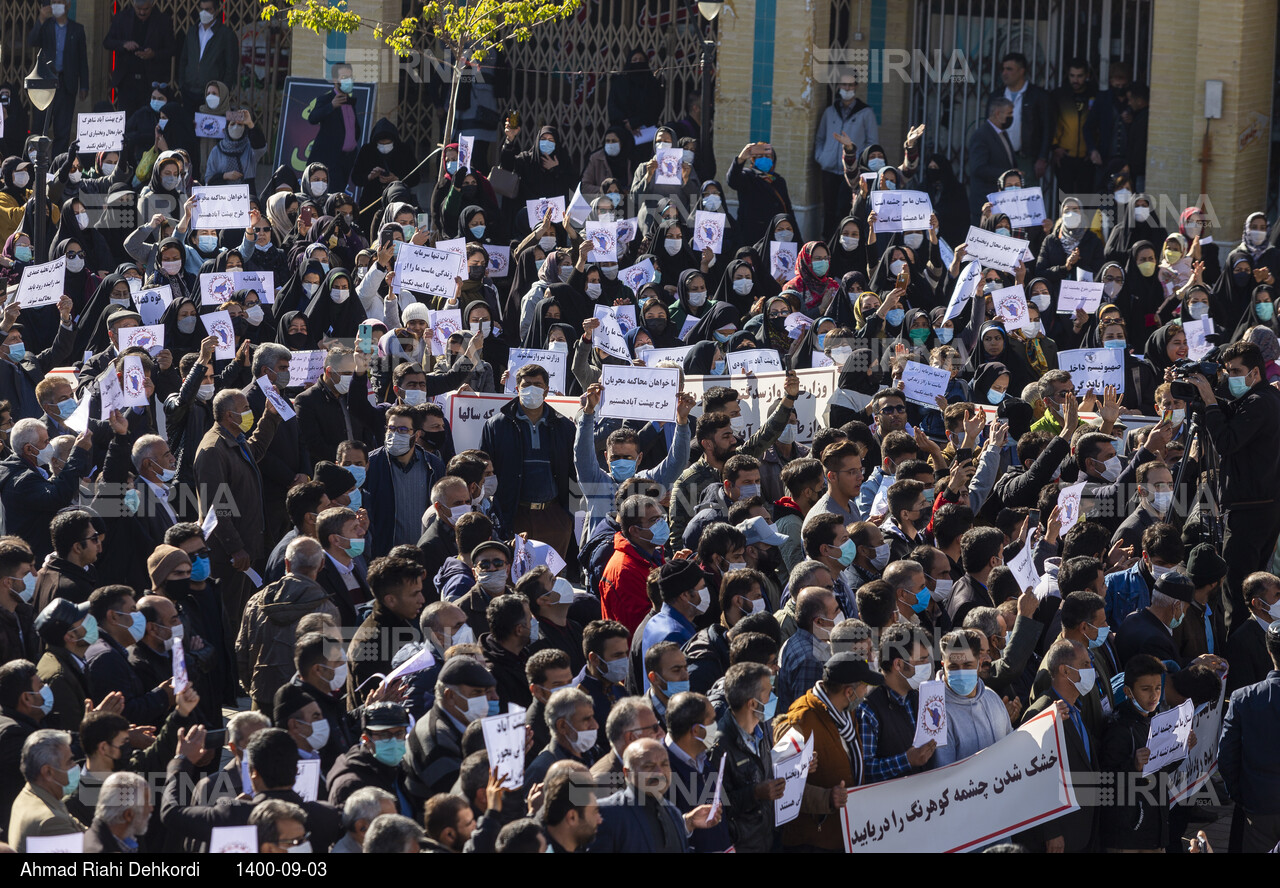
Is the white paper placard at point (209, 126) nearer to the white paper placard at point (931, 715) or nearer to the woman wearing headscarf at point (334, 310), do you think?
the woman wearing headscarf at point (334, 310)

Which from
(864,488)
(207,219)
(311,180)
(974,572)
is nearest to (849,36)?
(311,180)

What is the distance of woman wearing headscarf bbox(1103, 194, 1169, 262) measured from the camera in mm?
16845

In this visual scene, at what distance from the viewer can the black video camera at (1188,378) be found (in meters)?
11.2

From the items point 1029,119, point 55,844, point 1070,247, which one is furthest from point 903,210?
point 55,844

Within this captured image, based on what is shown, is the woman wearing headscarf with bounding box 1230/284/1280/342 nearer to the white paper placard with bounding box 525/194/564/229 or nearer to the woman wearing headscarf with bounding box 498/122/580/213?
the white paper placard with bounding box 525/194/564/229

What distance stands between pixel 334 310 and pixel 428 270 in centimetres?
84

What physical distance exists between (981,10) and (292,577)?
48.3ft

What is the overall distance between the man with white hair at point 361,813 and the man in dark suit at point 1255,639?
461cm

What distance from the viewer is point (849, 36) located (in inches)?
867

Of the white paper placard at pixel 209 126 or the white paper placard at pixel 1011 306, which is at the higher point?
the white paper placard at pixel 209 126

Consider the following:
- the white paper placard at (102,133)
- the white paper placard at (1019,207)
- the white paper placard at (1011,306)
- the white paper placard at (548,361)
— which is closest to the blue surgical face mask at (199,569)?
the white paper placard at (548,361)

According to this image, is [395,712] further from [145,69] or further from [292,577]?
[145,69]

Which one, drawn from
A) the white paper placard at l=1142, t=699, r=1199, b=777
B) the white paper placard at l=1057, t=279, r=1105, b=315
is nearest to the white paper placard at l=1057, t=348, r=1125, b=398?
the white paper placard at l=1057, t=279, r=1105, b=315

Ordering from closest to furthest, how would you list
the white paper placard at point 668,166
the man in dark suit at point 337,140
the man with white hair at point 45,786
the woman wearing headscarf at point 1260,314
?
1. the man with white hair at point 45,786
2. the woman wearing headscarf at point 1260,314
3. the white paper placard at point 668,166
4. the man in dark suit at point 337,140
